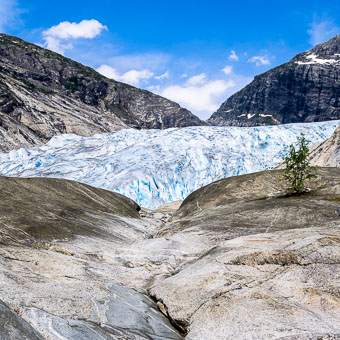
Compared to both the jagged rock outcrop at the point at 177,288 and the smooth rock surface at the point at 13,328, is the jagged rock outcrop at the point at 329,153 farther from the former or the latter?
the smooth rock surface at the point at 13,328

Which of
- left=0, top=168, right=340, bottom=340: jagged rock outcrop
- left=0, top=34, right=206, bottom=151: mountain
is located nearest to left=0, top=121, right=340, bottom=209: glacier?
left=0, top=34, right=206, bottom=151: mountain

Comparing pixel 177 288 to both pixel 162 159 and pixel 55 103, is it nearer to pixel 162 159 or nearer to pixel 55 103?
pixel 162 159

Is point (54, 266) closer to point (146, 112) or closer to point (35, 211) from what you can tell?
point (35, 211)

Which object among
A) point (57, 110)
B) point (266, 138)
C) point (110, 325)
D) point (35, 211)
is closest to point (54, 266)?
point (110, 325)

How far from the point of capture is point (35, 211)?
2889 centimetres

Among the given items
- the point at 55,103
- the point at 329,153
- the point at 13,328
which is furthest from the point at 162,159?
the point at 55,103

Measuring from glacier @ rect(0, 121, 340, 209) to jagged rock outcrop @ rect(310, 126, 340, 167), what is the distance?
1367 centimetres

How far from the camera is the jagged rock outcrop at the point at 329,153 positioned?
63794 mm

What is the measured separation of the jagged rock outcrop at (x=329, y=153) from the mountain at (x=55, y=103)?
295ft

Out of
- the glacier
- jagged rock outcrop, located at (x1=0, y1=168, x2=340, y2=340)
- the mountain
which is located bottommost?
jagged rock outcrop, located at (x1=0, y1=168, x2=340, y2=340)

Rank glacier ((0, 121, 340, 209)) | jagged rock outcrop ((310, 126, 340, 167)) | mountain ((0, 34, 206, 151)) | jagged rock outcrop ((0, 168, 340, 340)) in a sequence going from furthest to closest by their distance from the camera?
mountain ((0, 34, 206, 151)) → glacier ((0, 121, 340, 209)) → jagged rock outcrop ((310, 126, 340, 167)) → jagged rock outcrop ((0, 168, 340, 340))

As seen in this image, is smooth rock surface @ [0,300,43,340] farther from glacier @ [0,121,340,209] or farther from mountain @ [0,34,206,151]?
mountain @ [0,34,206,151]

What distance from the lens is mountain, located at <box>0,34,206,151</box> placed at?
12462 centimetres

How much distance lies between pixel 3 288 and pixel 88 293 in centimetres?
286
